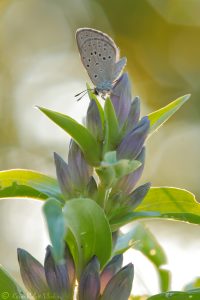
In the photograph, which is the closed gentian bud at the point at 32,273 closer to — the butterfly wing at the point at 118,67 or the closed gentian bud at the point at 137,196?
the closed gentian bud at the point at 137,196

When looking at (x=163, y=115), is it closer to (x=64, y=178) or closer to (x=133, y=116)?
(x=133, y=116)

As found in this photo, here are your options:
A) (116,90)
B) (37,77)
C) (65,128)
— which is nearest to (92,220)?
(65,128)

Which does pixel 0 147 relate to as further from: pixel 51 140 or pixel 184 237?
pixel 184 237

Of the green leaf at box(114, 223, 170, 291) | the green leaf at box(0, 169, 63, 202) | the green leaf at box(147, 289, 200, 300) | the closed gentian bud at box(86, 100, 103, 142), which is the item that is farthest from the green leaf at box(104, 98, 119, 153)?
the green leaf at box(114, 223, 170, 291)

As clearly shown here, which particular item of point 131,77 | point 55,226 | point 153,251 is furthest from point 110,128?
point 131,77

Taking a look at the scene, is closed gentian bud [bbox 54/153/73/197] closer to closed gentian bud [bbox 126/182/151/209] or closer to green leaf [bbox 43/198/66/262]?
closed gentian bud [bbox 126/182/151/209]

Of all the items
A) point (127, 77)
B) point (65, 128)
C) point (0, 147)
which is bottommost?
point (65, 128)
